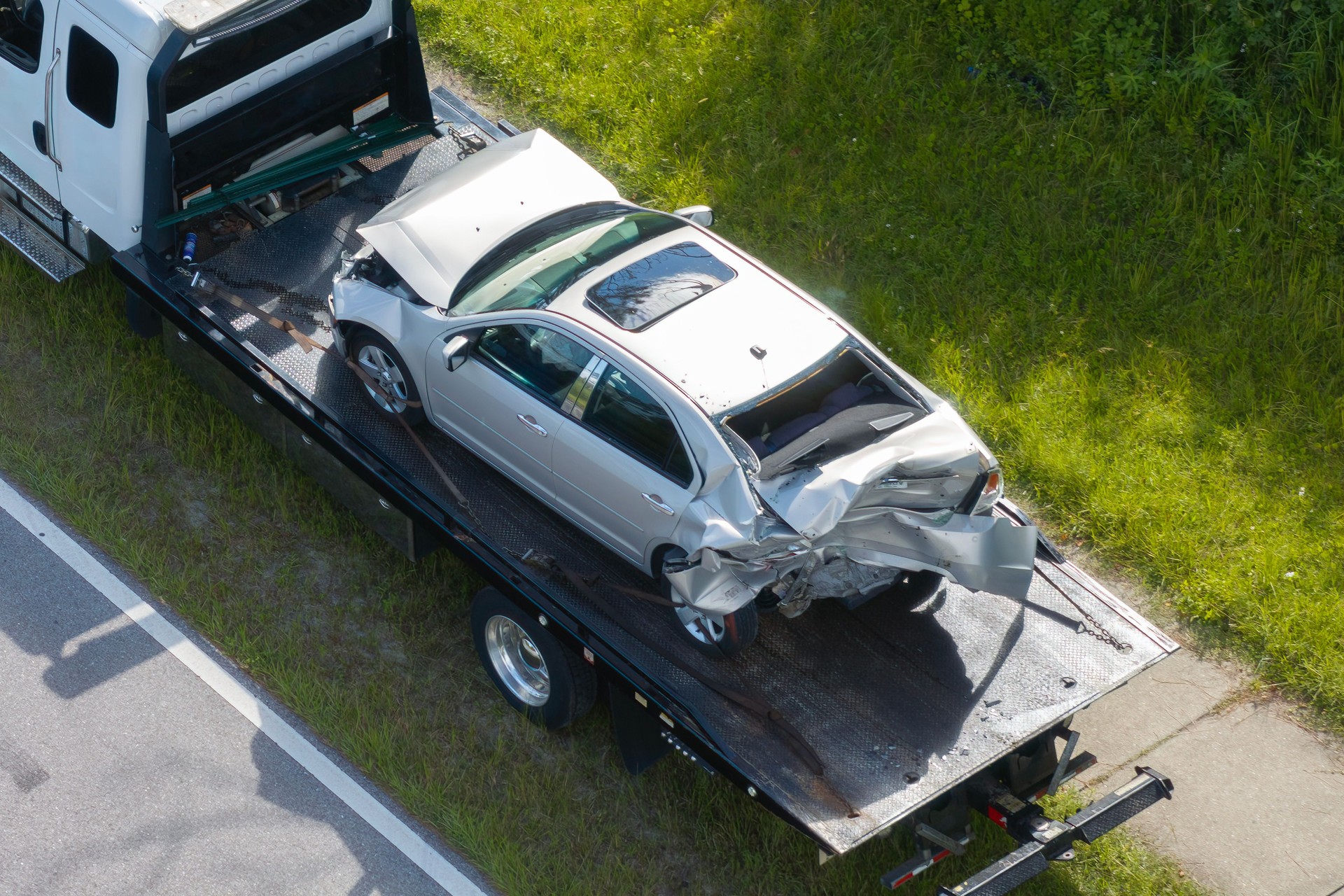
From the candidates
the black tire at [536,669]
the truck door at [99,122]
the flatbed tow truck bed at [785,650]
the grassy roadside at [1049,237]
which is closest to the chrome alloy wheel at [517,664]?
the black tire at [536,669]

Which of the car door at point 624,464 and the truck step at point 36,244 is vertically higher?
the car door at point 624,464

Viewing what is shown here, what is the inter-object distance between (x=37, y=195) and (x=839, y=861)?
6.43m

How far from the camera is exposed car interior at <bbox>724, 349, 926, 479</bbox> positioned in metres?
5.98

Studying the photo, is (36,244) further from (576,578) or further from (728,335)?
(728,335)

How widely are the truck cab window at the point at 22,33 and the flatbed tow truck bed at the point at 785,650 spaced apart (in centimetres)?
137

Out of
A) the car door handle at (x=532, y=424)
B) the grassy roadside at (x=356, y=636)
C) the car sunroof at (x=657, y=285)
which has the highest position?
the car sunroof at (x=657, y=285)

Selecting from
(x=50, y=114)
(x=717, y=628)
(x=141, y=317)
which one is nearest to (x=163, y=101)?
(x=50, y=114)

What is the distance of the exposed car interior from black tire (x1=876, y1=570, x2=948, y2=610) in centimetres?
91

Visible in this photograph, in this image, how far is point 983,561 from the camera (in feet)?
20.0

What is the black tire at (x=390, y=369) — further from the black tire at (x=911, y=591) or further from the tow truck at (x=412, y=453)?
the black tire at (x=911, y=591)

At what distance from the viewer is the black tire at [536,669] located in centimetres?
646

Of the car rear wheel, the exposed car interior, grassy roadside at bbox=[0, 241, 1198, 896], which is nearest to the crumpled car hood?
grassy roadside at bbox=[0, 241, 1198, 896]

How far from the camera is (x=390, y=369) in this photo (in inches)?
285

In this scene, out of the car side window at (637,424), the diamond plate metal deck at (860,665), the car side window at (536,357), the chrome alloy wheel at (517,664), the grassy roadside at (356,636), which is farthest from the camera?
the chrome alloy wheel at (517,664)
